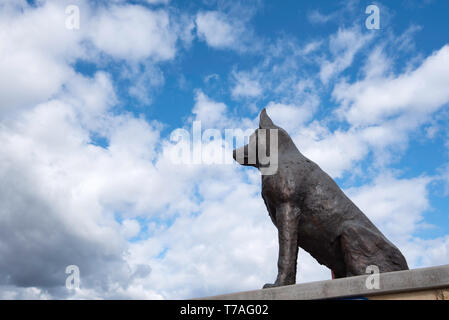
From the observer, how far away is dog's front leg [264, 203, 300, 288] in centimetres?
485

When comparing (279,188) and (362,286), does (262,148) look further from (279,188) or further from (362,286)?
(362,286)

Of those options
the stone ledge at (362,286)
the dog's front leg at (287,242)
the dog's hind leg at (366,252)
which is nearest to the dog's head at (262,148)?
the dog's front leg at (287,242)

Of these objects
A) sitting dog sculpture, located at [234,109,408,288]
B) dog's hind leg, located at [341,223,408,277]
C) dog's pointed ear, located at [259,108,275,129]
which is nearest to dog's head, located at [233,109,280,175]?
dog's pointed ear, located at [259,108,275,129]

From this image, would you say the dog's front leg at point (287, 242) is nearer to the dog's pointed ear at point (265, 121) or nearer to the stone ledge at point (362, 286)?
the stone ledge at point (362, 286)

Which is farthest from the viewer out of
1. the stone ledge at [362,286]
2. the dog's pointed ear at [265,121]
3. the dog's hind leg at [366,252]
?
the dog's pointed ear at [265,121]

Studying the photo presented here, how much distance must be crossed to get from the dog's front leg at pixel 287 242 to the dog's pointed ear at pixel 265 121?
1.29 metres

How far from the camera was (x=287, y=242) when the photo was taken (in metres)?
4.96

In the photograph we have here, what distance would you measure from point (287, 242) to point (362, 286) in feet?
4.58

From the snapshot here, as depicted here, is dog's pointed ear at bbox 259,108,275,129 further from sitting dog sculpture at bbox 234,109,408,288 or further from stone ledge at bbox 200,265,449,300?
stone ledge at bbox 200,265,449,300

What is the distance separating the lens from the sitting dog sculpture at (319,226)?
15.5 ft

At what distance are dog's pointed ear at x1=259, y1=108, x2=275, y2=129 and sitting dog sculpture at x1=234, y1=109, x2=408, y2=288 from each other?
0.64 metres

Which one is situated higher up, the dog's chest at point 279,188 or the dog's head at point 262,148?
the dog's head at point 262,148

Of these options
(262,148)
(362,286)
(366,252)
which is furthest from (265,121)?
(362,286)
